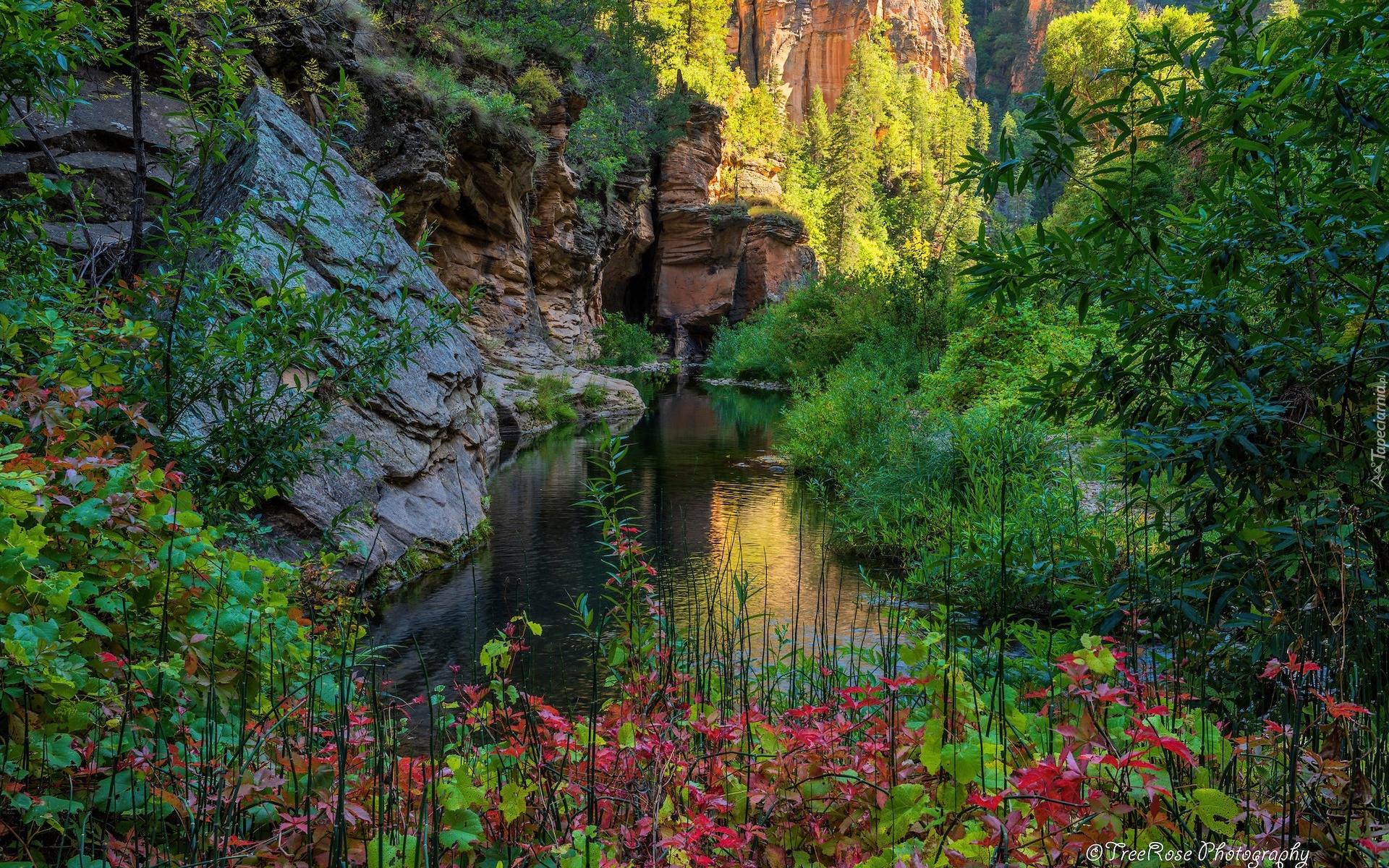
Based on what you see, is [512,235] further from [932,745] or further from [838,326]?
[932,745]

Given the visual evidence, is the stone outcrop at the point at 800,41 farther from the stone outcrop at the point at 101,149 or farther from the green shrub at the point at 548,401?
the stone outcrop at the point at 101,149

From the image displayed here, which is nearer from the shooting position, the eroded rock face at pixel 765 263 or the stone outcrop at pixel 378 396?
the stone outcrop at pixel 378 396

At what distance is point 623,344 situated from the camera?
32500 mm

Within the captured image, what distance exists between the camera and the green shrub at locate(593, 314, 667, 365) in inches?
1220

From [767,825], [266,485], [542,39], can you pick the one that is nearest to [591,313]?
[542,39]

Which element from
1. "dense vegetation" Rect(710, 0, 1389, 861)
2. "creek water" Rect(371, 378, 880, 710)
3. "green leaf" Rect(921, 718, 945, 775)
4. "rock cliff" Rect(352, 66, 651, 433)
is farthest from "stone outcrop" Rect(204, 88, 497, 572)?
"rock cliff" Rect(352, 66, 651, 433)

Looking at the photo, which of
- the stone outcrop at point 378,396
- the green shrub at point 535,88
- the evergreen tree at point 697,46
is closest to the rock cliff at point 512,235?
the green shrub at point 535,88

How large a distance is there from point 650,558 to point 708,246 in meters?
33.7

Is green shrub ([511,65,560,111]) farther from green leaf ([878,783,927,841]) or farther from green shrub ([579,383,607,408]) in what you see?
green leaf ([878,783,927,841])

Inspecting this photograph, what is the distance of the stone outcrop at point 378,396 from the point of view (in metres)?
6.18

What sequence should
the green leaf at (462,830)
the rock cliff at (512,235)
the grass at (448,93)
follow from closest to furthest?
the green leaf at (462,830) < the grass at (448,93) < the rock cliff at (512,235)

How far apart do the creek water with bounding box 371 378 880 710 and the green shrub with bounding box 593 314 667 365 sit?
15.1 meters

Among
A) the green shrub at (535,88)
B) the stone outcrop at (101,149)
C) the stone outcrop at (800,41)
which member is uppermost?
the stone outcrop at (800,41)

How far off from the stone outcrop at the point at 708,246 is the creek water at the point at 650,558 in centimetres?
2323
